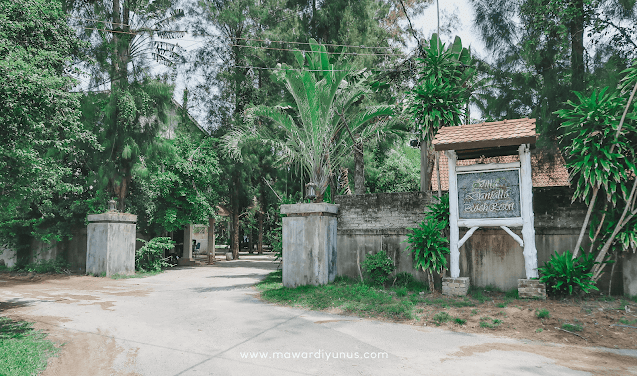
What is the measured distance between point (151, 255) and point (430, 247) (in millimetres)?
13369

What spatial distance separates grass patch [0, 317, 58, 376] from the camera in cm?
514

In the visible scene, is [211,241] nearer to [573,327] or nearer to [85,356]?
[85,356]

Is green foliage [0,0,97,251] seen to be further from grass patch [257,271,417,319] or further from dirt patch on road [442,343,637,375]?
dirt patch on road [442,343,637,375]

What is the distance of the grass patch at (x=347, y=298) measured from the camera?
28.1 ft

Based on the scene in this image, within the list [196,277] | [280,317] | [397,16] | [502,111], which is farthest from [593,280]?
[397,16]

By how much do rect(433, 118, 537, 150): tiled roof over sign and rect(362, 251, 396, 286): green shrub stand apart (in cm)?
318

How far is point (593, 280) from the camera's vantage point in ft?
27.8

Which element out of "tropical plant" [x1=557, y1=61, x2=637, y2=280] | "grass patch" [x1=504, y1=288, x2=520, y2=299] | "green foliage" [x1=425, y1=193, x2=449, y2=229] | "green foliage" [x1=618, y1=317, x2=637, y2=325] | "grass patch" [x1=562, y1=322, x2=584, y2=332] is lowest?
"grass patch" [x1=562, y1=322, x2=584, y2=332]

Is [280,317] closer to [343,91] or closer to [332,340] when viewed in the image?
[332,340]

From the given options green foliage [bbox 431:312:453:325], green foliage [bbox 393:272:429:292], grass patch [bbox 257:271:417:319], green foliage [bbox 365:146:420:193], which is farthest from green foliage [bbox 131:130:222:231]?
green foliage [bbox 431:312:453:325]

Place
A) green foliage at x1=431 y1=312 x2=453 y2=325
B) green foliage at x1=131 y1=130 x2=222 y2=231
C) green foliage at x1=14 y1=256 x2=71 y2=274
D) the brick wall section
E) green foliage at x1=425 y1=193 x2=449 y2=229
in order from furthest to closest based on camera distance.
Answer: green foliage at x1=131 y1=130 x2=222 y2=231 < green foliage at x1=14 y1=256 x2=71 y2=274 < the brick wall section < green foliage at x1=425 y1=193 x2=449 y2=229 < green foliage at x1=431 y1=312 x2=453 y2=325

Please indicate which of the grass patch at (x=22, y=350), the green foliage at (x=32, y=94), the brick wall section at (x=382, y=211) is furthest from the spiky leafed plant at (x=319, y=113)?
the grass patch at (x=22, y=350)

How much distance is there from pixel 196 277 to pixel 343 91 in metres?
9.09

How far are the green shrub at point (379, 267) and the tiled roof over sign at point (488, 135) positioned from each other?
10.4 ft
